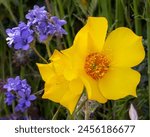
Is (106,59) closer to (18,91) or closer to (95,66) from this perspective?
(95,66)

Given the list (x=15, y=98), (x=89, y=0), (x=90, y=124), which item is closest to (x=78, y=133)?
(x=90, y=124)

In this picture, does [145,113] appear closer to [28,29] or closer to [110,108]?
[110,108]

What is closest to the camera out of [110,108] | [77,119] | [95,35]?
[95,35]

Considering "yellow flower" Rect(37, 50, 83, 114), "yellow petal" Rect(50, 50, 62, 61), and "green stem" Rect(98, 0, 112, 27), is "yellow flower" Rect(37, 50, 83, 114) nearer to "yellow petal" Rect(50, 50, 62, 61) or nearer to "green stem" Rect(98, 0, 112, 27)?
"yellow petal" Rect(50, 50, 62, 61)

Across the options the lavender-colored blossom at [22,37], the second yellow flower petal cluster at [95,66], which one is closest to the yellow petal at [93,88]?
the second yellow flower petal cluster at [95,66]

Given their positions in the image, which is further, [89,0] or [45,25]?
[89,0]

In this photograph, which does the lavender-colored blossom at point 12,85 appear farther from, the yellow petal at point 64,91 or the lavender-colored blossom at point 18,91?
the yellow petal at point 64,91
